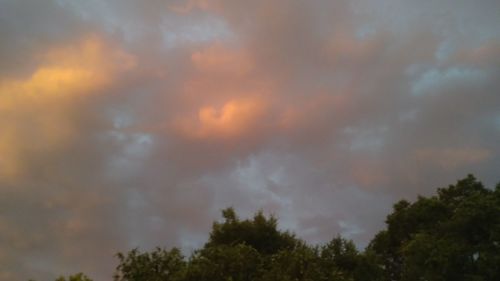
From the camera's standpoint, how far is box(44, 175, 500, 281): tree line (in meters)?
50.3

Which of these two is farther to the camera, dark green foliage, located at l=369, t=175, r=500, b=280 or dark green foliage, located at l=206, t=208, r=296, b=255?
dark green foliage, located at l=206, t=208, r=296, b=255

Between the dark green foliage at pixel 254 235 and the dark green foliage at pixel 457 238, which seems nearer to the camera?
the dark green foliage at pixel 457 238

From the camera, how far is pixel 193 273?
48562 millimetres

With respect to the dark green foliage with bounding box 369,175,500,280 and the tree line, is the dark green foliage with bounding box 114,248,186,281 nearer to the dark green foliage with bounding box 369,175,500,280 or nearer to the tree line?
the tree line

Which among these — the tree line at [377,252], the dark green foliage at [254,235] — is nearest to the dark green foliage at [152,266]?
the tree line at [377,252]

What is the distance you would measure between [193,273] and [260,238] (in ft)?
78.4

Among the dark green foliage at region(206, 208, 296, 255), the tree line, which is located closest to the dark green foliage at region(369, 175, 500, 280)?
the tree line

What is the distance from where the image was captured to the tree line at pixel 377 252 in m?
50.3

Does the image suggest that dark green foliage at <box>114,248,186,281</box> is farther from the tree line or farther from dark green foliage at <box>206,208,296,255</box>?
dark green foliage at <box>206,208,296,255</box>

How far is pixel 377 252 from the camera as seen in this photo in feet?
251

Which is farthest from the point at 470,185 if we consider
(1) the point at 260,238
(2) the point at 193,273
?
(2) the point at 193,273

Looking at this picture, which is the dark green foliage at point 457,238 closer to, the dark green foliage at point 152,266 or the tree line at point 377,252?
the tree line at point 377,252

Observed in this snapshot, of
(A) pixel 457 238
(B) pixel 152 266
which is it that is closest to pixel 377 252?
(A) pixel 457 238

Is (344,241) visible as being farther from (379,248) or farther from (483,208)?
(483,208)
